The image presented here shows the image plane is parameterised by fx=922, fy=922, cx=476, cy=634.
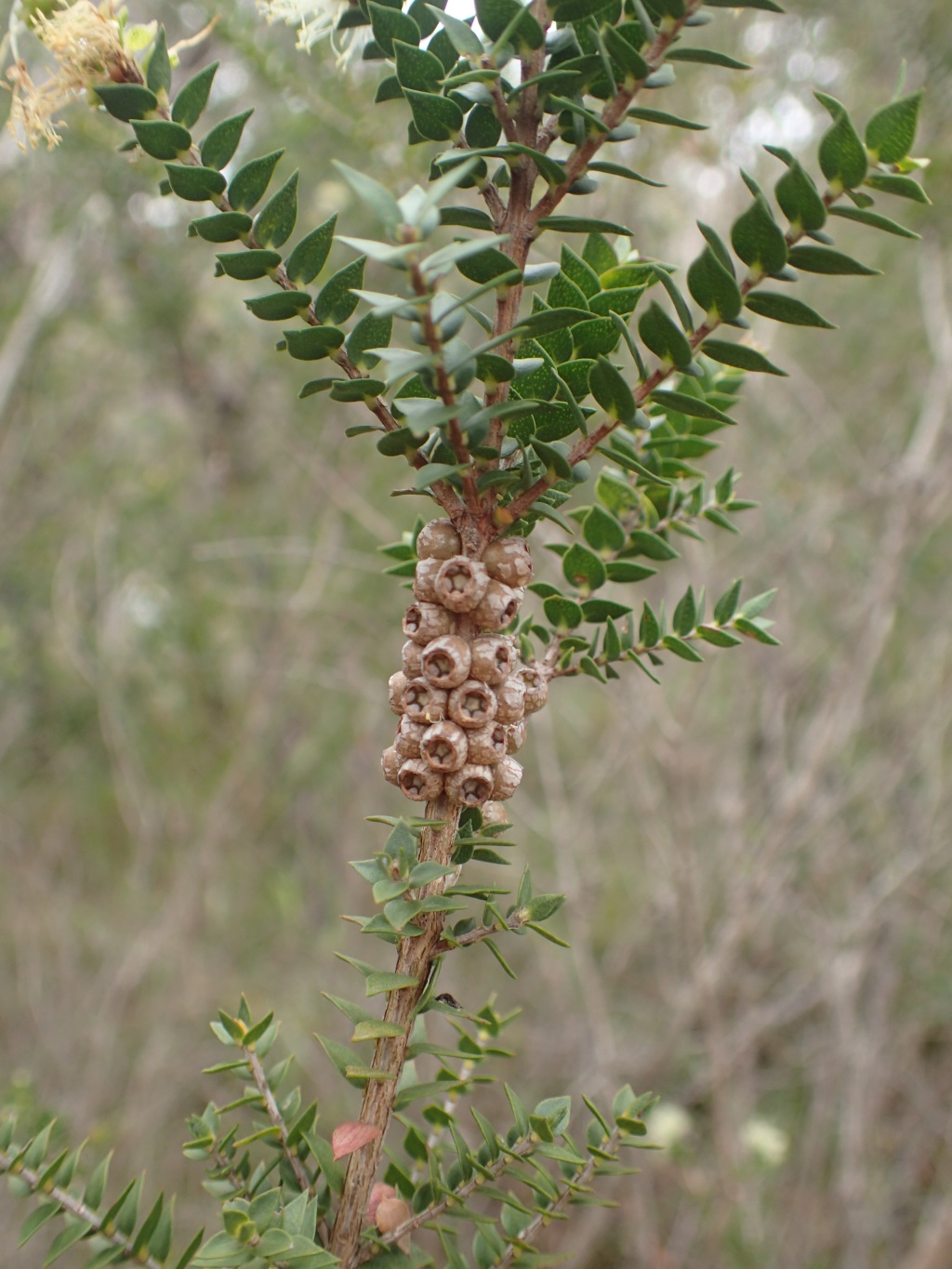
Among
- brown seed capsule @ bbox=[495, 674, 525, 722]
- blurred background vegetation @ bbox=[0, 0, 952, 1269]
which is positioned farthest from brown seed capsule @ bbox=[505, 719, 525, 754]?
blurred background vegetation @ bbox=[0, 0, 952, 1269]

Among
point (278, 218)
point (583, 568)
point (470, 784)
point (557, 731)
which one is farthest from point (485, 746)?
point (557, 731)

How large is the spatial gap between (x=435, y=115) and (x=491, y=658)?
0.21 meters

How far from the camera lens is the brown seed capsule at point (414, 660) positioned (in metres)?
0.37

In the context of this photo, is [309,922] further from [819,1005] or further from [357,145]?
[357,145]

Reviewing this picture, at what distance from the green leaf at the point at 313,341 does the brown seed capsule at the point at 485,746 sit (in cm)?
16

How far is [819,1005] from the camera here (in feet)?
6.75

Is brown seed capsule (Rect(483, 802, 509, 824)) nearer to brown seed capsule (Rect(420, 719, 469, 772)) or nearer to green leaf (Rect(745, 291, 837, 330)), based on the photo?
brown seed capsule (Rect(420, 719, 469, 772))

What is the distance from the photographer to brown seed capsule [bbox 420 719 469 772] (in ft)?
1.17

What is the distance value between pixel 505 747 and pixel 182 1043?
1.99 metres

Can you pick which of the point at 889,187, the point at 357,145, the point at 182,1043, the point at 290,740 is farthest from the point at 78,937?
the point at 889,187

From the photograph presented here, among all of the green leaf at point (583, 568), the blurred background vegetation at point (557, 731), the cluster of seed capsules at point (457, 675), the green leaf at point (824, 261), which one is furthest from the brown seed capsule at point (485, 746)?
the blurred background vegetation at point (557, 731)

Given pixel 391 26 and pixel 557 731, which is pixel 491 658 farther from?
pixel 557 731

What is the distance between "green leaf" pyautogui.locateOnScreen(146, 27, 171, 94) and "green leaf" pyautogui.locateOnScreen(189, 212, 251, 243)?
0.05m

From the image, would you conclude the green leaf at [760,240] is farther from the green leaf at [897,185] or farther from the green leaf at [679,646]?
the green leaf at [679,646]
